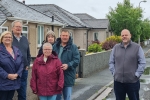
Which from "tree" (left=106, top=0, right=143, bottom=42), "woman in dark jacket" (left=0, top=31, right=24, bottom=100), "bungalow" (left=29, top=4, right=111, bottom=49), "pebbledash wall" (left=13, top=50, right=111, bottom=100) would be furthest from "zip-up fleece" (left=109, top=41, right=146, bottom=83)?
"tree" (left=106, top=0, right=143, bottom=42)

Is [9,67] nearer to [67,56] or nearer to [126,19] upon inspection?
[67,56]

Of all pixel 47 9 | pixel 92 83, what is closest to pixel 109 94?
pixel 92 83

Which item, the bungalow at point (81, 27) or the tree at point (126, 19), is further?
the tree at point (126, 19)

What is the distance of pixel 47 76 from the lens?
569 centimetres

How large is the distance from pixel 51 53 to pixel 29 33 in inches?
630

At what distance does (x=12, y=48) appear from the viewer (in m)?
5.96

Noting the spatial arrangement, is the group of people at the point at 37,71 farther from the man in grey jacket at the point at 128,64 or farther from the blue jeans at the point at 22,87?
the man in grey jacket at the point at 128,64

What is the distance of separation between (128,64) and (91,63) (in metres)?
9.37

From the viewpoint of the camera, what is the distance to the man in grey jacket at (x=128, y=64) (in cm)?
642

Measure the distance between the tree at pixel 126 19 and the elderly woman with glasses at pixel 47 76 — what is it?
116 ft

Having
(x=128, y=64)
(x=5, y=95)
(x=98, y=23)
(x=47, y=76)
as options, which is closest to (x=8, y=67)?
(x=5, y=95)

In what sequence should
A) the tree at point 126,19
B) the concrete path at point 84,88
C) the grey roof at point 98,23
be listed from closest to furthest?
the concrete path at point 84,88 → the tree at point 126,19 → the grey roof at point 98,23


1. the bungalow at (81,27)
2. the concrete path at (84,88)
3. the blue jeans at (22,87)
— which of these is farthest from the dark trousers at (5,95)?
the bungalow at (81,27)

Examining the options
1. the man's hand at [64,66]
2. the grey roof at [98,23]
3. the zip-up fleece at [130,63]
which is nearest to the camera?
the man's hand at [64,66]
